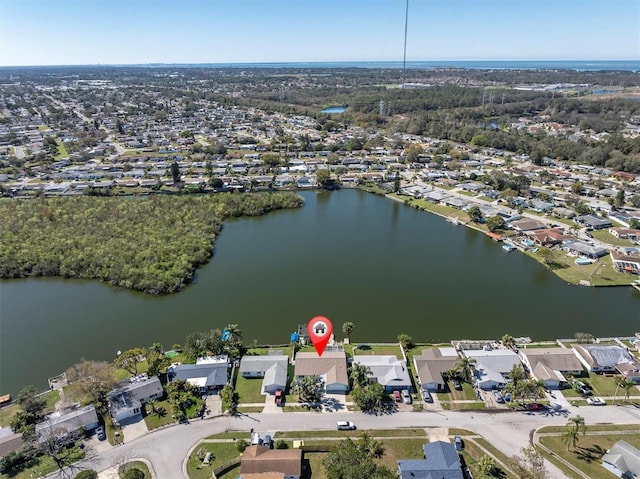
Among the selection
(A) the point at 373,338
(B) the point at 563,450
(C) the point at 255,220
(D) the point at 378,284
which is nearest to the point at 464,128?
(C) the point at 255,220

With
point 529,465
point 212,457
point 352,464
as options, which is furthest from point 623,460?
point 212,457

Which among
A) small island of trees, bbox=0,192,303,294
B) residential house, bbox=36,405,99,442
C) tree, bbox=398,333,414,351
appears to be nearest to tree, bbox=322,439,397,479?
tree, bbox=398,333,414,351

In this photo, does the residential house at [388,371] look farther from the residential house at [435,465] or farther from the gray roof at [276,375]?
the residential house at [435,465]

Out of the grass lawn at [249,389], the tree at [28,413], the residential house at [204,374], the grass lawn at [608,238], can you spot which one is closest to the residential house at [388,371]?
the grass lawn at [249,389]

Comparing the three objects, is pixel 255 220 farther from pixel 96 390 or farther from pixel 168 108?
pixel 168 108

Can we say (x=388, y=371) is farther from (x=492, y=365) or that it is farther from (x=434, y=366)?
(x=492, y=365)
